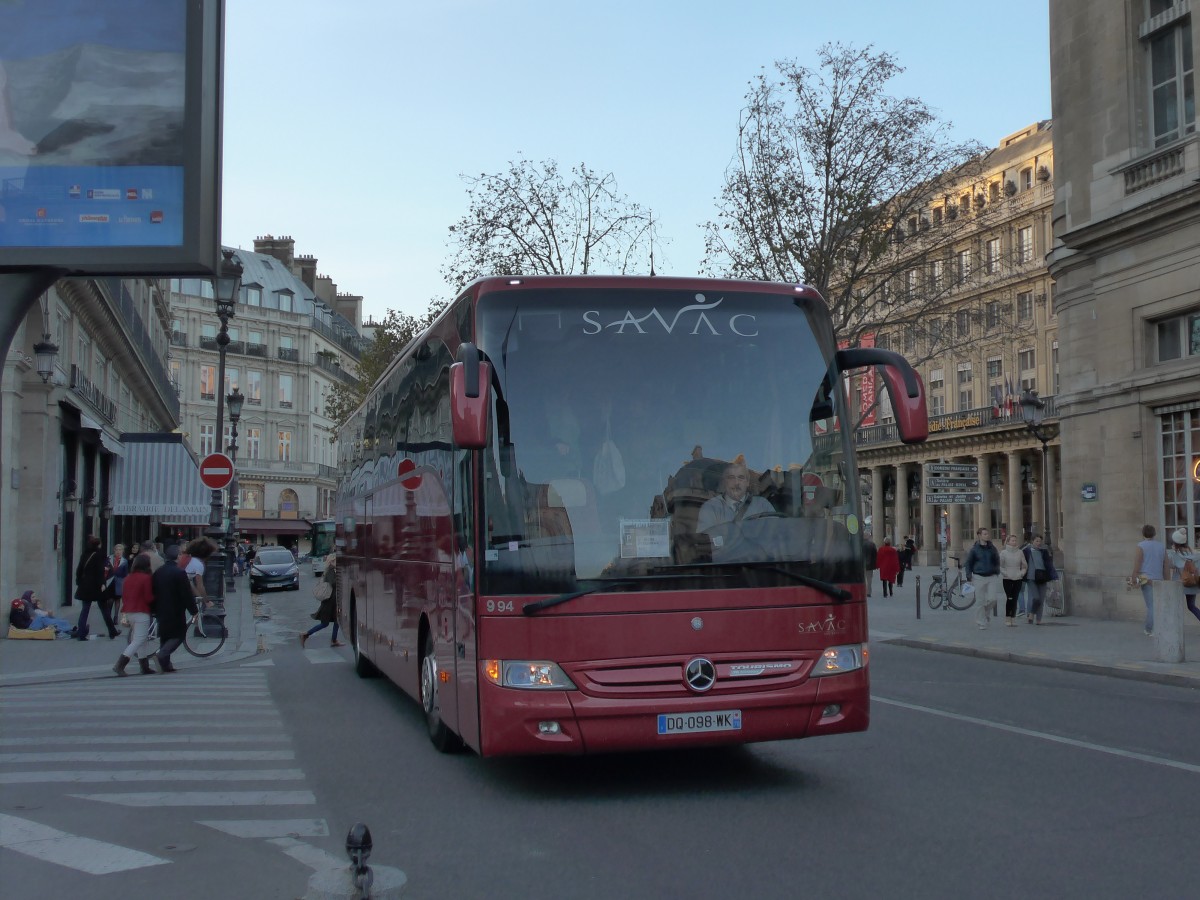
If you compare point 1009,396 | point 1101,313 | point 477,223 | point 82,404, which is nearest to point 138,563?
point 82,404

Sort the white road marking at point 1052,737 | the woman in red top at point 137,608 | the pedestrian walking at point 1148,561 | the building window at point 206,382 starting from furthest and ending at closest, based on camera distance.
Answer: the building window at point 206,382, the pedestrian walking at point 1148,561, the woman in red top at point 137,608, the white road marking at point 1052,737

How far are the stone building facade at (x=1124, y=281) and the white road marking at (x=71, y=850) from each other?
20.0 metres

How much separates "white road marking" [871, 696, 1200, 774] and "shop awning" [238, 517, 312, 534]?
79.2 m

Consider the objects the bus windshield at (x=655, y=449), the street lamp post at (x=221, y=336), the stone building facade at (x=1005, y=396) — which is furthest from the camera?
the stone building facade at (x=1005, y=396)

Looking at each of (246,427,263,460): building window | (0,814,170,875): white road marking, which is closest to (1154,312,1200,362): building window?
(0,814,170,875): white road marking

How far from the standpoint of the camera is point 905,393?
326 inches

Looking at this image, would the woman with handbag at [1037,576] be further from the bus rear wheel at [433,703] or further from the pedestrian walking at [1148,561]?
the bus rear wheel at [433,703]

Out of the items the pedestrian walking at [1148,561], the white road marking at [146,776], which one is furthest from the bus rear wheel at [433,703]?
the pedestrian walking at [1148,561]

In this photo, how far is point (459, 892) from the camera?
610 centimetres

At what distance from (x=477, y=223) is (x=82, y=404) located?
11930mm

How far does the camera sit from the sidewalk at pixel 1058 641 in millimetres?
16406

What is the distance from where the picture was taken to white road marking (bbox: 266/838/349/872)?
22.0ft

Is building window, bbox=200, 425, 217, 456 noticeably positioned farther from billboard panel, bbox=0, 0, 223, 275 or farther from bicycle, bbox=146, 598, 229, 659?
billboard panel, bbox=0, 0, 223, 275

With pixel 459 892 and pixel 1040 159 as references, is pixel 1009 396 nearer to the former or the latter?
pixel 1040 159
